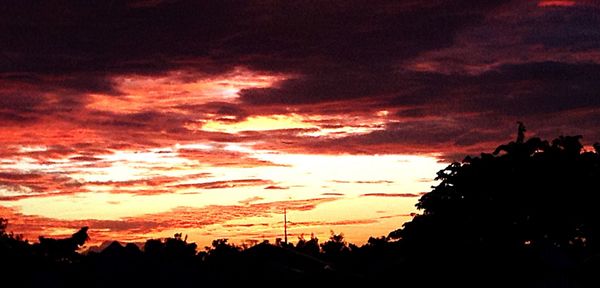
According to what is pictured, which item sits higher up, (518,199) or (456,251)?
(518,199)

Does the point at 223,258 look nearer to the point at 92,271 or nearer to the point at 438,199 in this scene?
the point at 92,271

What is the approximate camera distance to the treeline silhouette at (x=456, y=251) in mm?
40750

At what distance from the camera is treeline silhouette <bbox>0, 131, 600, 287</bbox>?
4075cm

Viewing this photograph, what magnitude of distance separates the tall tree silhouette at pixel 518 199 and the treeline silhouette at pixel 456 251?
6 centimetres

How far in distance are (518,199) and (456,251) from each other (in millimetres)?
14578

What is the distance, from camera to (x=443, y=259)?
153ft

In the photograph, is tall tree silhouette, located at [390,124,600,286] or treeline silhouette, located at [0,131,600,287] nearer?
treeline silhouette, located at [0,131,600,287]

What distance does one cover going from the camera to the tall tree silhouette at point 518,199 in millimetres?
58000

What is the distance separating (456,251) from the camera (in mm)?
47062

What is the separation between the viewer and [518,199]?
60.2 meters

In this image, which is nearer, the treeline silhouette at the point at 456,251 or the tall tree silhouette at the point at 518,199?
the treeline silhouette at the point at 456,251

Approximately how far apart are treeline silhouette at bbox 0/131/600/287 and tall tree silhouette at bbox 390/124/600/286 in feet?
0.20

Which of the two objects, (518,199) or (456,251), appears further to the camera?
(518,199)

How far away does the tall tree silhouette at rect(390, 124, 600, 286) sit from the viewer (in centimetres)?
5800
